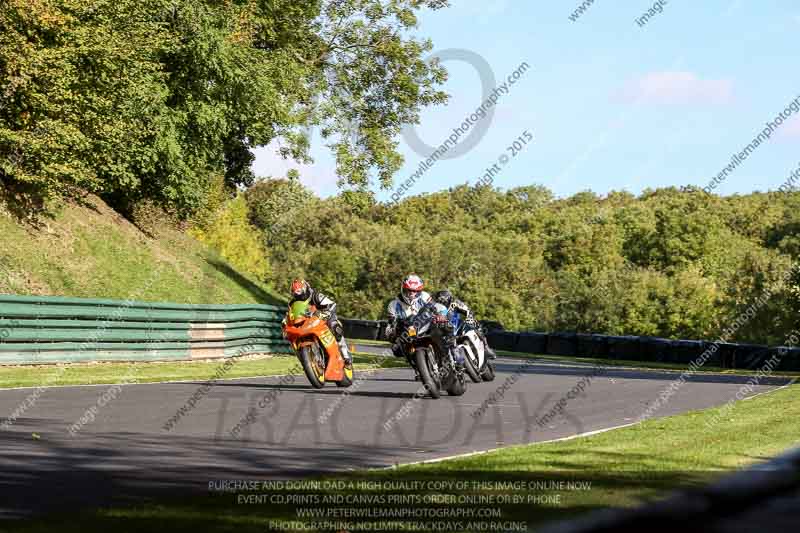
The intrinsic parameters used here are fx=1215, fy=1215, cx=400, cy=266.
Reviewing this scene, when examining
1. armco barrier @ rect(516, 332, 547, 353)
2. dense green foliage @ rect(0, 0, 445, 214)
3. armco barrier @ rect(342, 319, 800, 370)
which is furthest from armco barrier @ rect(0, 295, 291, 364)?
armco barrier @ rect(516, 332, 547, 353)

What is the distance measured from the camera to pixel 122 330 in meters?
26.4

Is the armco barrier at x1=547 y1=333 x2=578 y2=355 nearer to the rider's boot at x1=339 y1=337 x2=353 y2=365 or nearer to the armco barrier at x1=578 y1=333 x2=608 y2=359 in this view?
the armco barrier at x1=578 y1=333 x2=608 y2=359

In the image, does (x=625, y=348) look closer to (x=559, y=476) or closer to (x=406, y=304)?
(x=406, y=304)

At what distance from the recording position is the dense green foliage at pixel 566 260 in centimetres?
10812

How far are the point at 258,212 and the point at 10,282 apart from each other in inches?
3409

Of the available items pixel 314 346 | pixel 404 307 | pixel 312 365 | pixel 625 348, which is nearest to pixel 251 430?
pixel 404 307

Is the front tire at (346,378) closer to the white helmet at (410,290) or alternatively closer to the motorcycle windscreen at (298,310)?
the motorcycle windscreen at (298,310)

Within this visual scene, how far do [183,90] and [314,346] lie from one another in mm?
17553

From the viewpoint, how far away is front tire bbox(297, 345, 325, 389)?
1875 centimetres

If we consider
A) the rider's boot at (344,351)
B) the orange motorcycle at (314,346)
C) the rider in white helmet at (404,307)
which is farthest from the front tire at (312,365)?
the rider in white helmet at (404,307)

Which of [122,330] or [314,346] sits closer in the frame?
[314,346]

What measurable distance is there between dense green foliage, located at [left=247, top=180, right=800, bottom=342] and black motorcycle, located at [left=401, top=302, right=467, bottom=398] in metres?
82.5

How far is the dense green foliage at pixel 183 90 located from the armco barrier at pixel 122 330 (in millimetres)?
3658

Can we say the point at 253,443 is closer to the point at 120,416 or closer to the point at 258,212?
the point at 120,416
